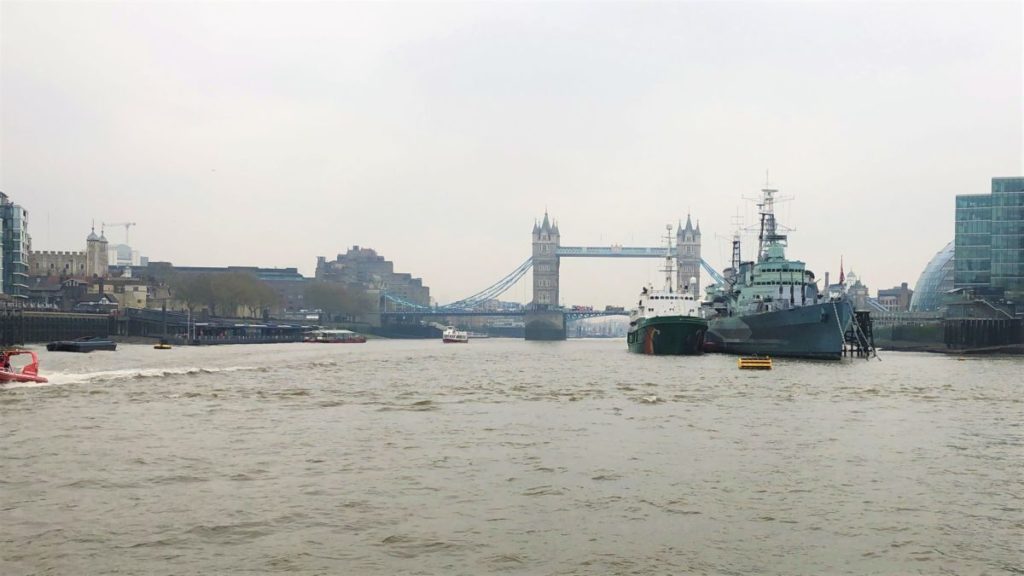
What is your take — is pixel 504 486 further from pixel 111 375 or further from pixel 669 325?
pixel 669 325

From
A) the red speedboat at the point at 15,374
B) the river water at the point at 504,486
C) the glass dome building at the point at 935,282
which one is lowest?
the river water at the point at 504,486

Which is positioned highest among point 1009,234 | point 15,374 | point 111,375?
point 1009,234

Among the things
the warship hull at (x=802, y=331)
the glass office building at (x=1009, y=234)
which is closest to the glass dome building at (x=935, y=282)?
the glass office building at (x=1009, y=234)

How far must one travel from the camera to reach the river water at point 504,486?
14750 millimetres

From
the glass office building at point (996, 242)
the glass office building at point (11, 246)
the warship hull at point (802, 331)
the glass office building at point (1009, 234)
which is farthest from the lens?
the glass office building at point (11, 246)

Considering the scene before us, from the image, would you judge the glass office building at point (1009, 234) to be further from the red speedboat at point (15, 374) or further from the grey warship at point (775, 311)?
the red speedboat at point (15, 374)

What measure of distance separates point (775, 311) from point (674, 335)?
1346 cm

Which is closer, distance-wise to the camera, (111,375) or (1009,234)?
(111,375)

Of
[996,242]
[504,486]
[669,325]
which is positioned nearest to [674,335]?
[669,325]

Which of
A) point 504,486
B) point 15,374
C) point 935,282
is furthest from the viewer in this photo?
point 935,282

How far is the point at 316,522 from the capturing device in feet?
54.6

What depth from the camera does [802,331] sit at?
3061 inches

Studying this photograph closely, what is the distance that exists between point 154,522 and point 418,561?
17.0 feet

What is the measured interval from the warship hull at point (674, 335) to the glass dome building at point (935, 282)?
92665 millimetres
